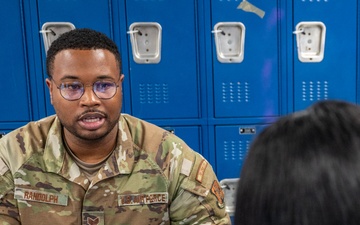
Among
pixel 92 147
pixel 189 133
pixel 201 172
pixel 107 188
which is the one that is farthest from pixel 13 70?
pixel 201 172

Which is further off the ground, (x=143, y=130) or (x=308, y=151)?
(x=308, y=151)

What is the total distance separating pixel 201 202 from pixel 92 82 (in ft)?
1.68

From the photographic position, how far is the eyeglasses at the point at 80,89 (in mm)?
1297

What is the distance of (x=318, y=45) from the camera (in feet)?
8.12

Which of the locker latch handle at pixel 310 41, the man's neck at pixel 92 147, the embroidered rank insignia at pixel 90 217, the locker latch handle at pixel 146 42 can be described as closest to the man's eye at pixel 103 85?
the man's neck at pixel 92 147

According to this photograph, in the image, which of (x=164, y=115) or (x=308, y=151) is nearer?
(x=308, y=151)

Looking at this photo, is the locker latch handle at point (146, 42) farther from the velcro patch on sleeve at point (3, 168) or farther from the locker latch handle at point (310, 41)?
the velcro patch on sleeve at point (3, 168)

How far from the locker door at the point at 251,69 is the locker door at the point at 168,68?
0.46ft

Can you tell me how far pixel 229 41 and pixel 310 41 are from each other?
0.48m

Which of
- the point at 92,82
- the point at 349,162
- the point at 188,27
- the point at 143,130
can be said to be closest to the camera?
the point at 349,162

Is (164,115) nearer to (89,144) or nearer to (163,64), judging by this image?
(163,64)

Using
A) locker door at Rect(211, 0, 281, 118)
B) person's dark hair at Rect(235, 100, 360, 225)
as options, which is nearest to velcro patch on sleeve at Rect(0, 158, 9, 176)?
person's dark hair at Rect(235, 100, 360, 225)

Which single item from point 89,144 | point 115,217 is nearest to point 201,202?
point 115,217

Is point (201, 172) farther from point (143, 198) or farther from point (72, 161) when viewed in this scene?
point (72, 161)
